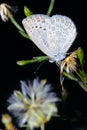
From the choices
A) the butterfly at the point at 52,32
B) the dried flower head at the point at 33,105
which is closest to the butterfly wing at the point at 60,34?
the butterfly at the point at 52,32

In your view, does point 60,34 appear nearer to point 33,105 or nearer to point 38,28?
point 38,28

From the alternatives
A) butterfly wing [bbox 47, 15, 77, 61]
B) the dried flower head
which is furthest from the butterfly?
the dried flower head

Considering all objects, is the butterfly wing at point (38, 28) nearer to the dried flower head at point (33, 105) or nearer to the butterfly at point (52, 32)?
the butterfly at point (52, 32)

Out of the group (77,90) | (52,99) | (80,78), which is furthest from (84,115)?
(52,99)

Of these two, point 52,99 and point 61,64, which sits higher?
point 61,64

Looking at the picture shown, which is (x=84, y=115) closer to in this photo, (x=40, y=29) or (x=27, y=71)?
(x=27, y=71)

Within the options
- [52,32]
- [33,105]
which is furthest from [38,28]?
[33,105]
